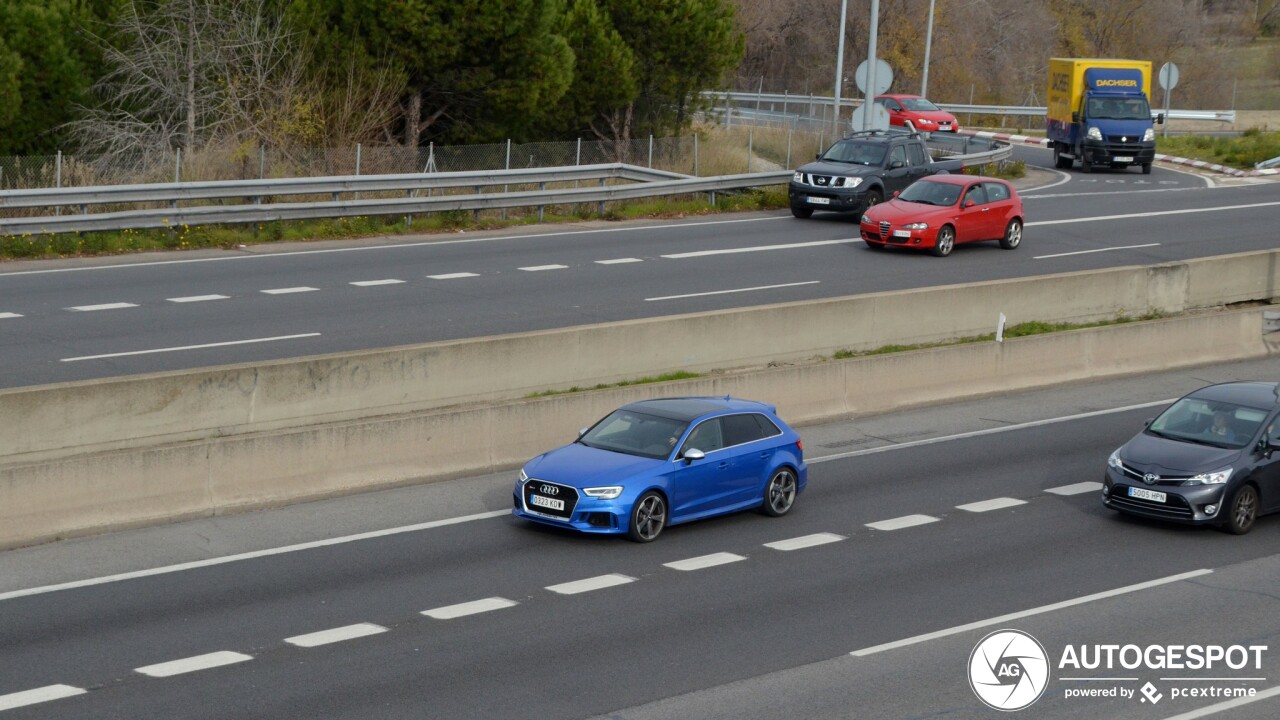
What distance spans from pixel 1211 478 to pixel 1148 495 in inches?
24.7

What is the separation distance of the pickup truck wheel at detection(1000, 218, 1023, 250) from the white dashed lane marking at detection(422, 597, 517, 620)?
2074 centimetres

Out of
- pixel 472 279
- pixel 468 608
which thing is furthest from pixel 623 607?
pixel 472 279

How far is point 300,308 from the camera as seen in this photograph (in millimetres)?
22719

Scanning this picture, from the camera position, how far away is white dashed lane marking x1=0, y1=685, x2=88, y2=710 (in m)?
10.2

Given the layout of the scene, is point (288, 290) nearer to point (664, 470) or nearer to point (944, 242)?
point (664, 470)

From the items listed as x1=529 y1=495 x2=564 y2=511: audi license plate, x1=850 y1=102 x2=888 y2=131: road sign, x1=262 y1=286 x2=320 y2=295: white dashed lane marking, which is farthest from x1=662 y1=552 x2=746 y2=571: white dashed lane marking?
x1=850 y1=102 x2=888 y2=131: road sign

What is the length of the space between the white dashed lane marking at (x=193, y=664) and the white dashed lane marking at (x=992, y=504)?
8.02m

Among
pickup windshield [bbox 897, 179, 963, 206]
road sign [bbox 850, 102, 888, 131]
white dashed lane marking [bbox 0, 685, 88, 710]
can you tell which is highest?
road sign [bbox 850, 102, 888, 131]

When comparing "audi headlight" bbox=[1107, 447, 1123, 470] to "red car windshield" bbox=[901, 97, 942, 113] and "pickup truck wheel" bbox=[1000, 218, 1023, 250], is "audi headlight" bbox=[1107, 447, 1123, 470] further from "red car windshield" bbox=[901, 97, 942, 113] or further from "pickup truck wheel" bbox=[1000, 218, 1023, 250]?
"red car windshield" bbox=[901, 97, 942, 113]

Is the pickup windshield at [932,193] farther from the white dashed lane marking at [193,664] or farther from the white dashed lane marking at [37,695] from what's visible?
the white dashed lane marking at [37,695]

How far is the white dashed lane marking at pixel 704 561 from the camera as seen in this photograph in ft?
45.9

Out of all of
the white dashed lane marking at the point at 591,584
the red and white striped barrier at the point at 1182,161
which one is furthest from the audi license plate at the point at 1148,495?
the red and white striped barrier at the point at 1182,161

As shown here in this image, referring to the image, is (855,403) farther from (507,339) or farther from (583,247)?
(583,247)

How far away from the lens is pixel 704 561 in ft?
46.5
